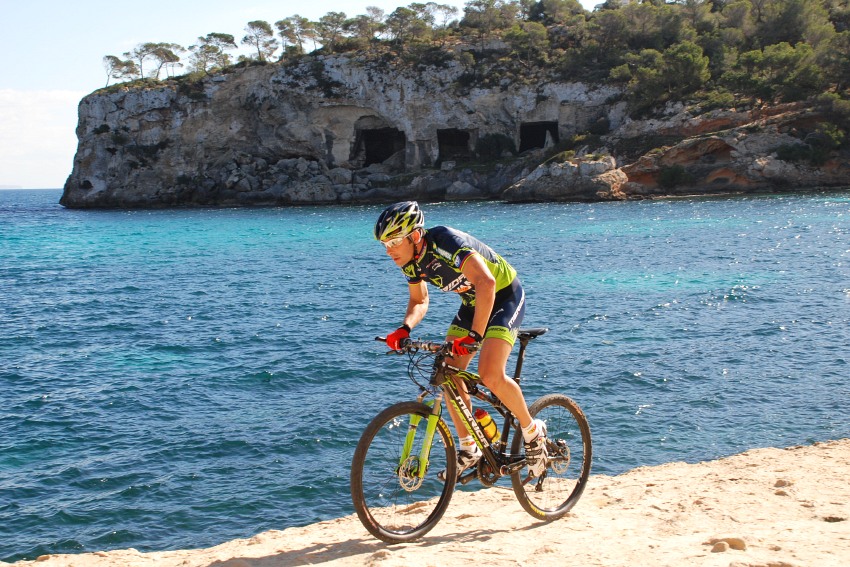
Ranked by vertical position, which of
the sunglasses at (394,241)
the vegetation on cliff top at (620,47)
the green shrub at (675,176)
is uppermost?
the vegetation on cliff top at (620,47)

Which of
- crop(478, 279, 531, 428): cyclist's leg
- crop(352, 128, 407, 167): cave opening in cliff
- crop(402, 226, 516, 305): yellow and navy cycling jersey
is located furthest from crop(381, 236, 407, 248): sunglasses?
crop(352, 128, 407, 167): cave opening in cliff

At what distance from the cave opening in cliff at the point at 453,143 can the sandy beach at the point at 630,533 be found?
74141 millimetres

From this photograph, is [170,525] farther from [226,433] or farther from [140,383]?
[140,383]

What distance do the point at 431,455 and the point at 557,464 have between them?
1254 millimetres

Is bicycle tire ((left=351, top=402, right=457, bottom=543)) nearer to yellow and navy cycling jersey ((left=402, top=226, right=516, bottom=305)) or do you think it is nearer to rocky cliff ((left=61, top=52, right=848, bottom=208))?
yellow and navy cycling jersey ((left=402, top=226, right=516, bottom=305))

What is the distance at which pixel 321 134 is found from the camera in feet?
256

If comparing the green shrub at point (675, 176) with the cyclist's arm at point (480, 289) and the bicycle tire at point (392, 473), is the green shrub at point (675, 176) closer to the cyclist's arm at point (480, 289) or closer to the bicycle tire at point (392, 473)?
the bicycle tire at point (392, 473)

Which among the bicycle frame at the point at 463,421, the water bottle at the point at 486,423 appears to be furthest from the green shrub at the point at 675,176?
the water bottle at the point at 486,423

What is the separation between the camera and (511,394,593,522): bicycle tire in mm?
5605

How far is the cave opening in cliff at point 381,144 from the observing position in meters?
84.1

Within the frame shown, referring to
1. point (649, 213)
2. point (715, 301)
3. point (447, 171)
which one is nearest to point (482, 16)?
point (447, 171)

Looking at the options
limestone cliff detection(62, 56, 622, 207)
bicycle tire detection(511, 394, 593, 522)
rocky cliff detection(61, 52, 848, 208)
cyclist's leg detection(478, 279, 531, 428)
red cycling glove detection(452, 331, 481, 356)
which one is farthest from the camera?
limestone cliff detection(62, 56, 622, 207)

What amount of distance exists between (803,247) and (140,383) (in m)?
24.7

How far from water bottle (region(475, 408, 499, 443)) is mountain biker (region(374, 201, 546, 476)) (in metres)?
0.11
